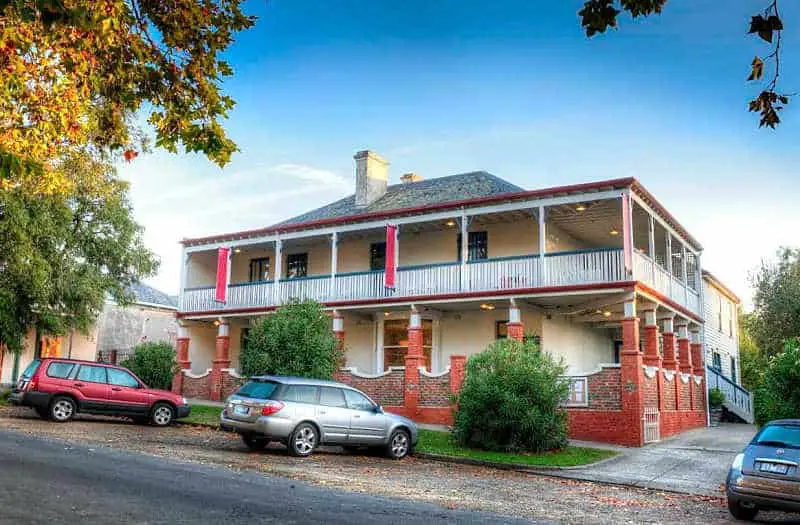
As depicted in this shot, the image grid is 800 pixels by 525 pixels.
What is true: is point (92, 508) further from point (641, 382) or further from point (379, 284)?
point (379, 284)

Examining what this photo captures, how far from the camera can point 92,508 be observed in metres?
8.06

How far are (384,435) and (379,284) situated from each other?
9.63 meters

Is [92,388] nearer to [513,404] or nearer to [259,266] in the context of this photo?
[513,404]

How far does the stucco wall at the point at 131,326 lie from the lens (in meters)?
37.7

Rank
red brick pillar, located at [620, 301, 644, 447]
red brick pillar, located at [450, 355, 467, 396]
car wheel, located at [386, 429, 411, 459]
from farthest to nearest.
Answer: red brick pillar, located at [450, 355, 467, 396], red brick pillar, located at [620, 301, 644, 447], car wheel, located at [386, 429, 411, 459]

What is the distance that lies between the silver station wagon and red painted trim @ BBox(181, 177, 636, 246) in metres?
8.84

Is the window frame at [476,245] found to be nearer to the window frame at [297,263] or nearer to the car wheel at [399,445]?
the window frame at [297,263]

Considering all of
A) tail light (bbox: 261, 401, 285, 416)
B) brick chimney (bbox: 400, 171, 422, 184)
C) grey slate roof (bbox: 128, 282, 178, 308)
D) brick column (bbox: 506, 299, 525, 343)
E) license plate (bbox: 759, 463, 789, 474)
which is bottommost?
license plate (bbox: 759, 463, 789, 474)

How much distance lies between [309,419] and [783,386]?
9.97 m

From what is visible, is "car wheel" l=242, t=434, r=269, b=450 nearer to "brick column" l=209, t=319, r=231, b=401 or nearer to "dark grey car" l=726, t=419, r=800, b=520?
"dark grey car" l=726, t=419, r=800, b=520

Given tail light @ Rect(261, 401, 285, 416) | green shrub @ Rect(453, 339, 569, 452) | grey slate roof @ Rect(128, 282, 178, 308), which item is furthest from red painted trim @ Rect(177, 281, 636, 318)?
grey slate roof @ Rect(128, 282, 178, 308)

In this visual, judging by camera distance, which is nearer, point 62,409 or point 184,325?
point 62,409

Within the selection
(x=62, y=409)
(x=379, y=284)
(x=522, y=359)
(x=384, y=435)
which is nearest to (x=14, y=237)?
(x=62, y=409)

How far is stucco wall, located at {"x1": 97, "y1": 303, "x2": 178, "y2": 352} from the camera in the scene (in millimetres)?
37688
